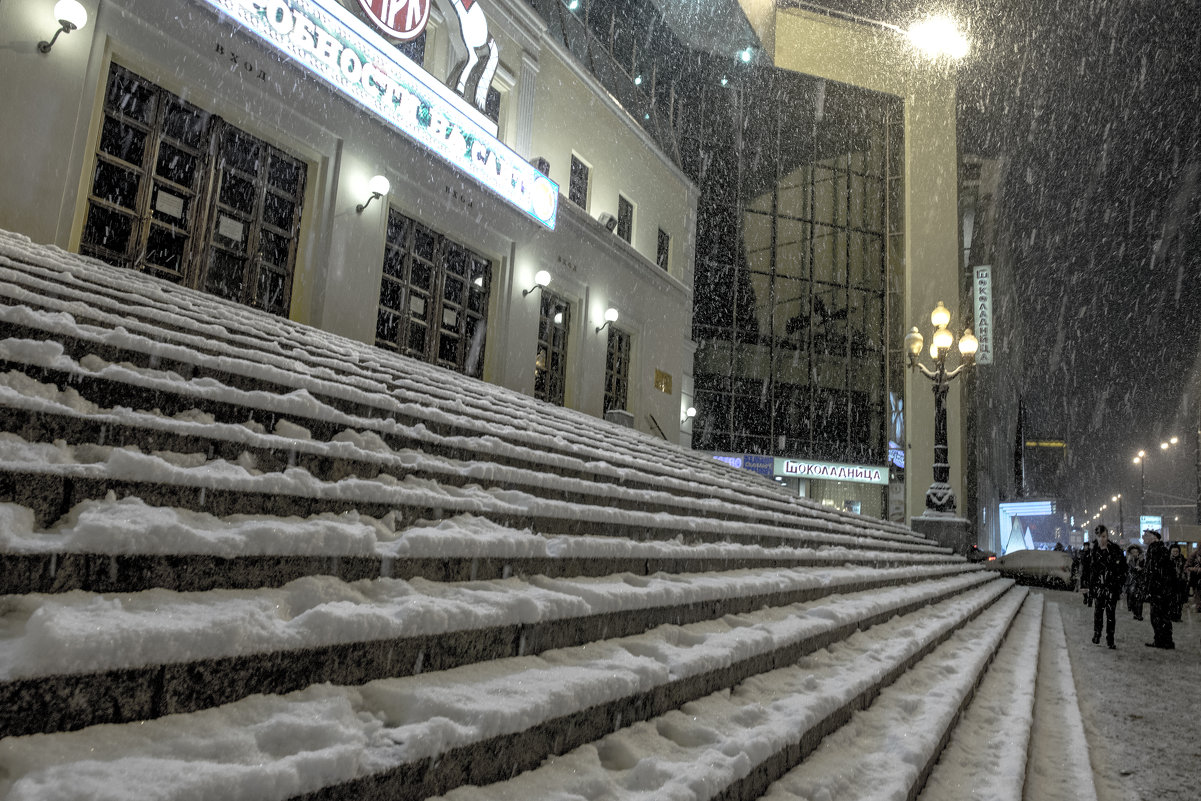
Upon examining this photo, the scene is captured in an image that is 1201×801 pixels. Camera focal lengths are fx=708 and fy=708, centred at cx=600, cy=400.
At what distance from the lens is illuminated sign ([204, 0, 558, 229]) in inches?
349

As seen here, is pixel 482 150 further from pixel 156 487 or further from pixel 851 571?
pixel 156 487

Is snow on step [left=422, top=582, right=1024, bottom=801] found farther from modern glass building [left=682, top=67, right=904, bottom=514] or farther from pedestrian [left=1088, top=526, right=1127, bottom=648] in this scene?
modern glass building [left=682, top=67, right=904, bottom=514]

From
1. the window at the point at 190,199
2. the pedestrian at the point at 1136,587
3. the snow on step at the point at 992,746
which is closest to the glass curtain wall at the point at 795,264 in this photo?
the pedestrian at the point at 1136,587

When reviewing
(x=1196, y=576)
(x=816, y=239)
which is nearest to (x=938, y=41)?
(x=816, y=239)

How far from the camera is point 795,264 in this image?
31.1 meters

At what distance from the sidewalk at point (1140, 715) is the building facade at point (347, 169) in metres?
9.77

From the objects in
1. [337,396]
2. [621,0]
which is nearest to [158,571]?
[337,396]

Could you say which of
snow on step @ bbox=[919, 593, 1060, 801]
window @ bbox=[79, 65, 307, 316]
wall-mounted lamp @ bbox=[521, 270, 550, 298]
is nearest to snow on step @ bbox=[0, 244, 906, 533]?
window @ bbox=[79, 65, 307, 316]

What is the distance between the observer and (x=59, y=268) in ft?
18.1

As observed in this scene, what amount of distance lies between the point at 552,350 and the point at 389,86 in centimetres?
681

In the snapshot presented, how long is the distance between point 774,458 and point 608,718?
26869 mm

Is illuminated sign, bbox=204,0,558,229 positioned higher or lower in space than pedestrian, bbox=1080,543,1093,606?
higher

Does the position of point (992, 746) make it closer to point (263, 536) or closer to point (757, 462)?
point (263, 536)

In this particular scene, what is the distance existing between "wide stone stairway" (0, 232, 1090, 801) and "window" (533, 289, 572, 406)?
9962 millimetres
